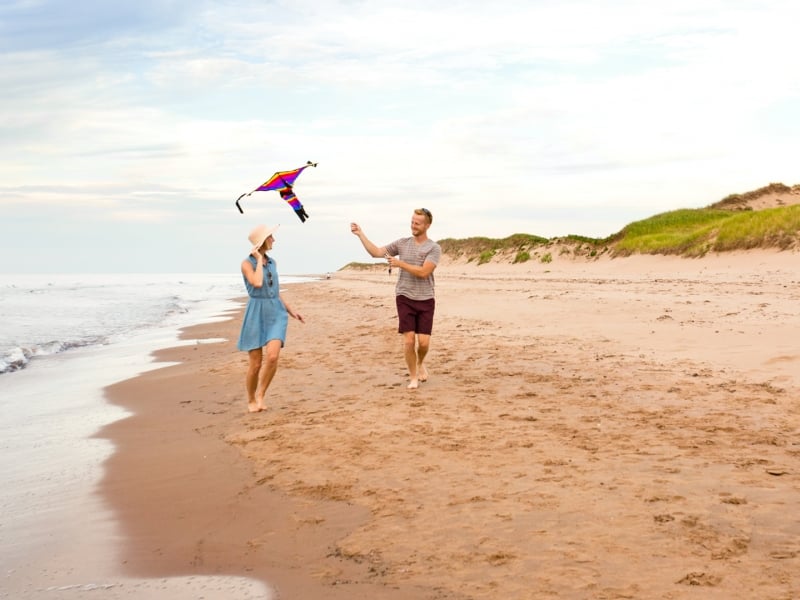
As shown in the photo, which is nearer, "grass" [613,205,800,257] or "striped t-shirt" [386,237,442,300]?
"striped t-shirt" [386,237,442,300]

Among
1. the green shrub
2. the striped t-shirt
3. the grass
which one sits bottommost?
the striped t-shirt

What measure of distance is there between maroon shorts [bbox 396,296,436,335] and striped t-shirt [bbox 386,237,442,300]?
6 centimetres

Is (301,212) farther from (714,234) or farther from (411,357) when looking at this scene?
(714,234)

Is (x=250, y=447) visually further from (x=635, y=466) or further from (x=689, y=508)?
(x=689, y=508)

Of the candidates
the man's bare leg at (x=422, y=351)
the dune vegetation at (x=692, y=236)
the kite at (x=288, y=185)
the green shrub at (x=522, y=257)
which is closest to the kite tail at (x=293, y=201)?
the kite at (x=288, y=185)

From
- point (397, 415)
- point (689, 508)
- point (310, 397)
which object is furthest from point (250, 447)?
point (689, 508)

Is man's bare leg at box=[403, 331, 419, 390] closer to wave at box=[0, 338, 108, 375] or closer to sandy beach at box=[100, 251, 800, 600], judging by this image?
sandy beach at box=[100, 251, 800, 600]

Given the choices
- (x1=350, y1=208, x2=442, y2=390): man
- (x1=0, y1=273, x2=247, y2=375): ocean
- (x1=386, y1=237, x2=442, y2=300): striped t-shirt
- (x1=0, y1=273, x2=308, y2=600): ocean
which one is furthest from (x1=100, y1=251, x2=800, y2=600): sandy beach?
(x1=0, y1=273, x2=247, y2=375): ocean

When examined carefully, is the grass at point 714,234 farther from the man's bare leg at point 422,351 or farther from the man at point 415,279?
the man at point 415,279

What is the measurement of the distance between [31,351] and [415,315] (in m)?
10.0

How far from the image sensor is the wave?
43.6 feet

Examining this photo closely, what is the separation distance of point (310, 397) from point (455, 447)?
300 centimetres

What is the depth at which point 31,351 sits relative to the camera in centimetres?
1532

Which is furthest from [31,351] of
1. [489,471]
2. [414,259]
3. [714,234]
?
[714,234]
